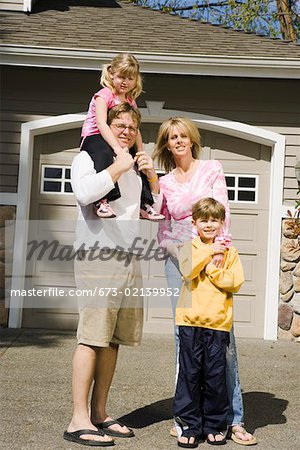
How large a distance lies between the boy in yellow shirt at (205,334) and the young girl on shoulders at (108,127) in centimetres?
33

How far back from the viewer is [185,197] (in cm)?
356

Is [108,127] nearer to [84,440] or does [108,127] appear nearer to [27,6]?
[84,440]

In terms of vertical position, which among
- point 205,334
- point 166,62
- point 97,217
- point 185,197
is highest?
point 166,62

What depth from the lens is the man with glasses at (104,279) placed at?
323 centimetres

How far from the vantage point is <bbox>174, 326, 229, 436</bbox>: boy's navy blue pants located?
3.35 meters

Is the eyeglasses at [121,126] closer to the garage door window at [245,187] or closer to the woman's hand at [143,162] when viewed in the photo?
the woman's hand at [143,162]

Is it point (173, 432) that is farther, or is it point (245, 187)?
point (245, 187)

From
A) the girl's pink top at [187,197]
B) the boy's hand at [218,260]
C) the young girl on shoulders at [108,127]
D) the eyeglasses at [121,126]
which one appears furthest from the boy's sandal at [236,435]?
the eyeglasses at [121,126]

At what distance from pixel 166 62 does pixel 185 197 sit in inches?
135

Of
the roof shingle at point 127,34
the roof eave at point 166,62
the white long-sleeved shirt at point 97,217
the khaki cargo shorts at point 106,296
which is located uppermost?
the roof shingle at point 127,34

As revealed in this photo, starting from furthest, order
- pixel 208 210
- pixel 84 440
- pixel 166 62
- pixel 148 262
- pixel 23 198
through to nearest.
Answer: pixel 148 262
pixel 23 198
pixel 166 62
pixel 208 210
pixel 84 440

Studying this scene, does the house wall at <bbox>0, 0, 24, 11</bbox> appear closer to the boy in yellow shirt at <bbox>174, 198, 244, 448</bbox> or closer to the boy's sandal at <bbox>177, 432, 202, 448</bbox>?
the boy in yellow shirt at <bbox>174, 198, 244, 448</bbox>

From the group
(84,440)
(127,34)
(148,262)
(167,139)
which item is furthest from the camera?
(127,34)

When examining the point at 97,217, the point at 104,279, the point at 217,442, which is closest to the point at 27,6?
the point at 97,217
